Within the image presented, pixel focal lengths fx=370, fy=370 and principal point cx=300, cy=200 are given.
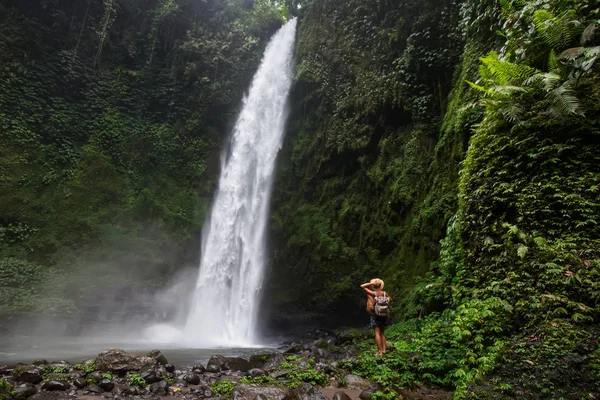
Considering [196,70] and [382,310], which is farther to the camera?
[196,70]

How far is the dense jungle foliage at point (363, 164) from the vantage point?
12.1 feet

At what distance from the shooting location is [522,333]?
131 inches

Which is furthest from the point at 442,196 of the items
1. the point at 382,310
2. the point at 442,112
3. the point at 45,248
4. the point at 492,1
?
the point at 45,248

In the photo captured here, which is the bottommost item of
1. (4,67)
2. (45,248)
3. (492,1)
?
(45,248)

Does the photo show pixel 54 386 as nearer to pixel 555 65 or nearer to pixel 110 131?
pixel 555 65

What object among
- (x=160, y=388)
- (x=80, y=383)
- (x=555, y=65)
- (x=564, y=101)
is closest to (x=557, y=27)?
(x=555, y=65)

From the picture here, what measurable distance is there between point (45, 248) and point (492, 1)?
1629 centimetres

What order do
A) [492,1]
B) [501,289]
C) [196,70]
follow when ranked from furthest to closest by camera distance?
1. [196,70]
2. [492,1]
3. [501,289]

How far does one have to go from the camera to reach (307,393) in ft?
13.4

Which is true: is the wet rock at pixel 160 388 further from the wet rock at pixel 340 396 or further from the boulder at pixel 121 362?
the wet rock at pixel 340 396

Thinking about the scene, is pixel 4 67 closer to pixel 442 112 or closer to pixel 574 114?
pixel 442 112

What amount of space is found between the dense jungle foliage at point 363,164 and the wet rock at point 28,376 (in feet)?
13.6

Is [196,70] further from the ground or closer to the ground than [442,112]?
further from the ground

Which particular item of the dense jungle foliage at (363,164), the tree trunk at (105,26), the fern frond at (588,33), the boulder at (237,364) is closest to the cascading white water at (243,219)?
the dense jungle foliage at (363,164)
